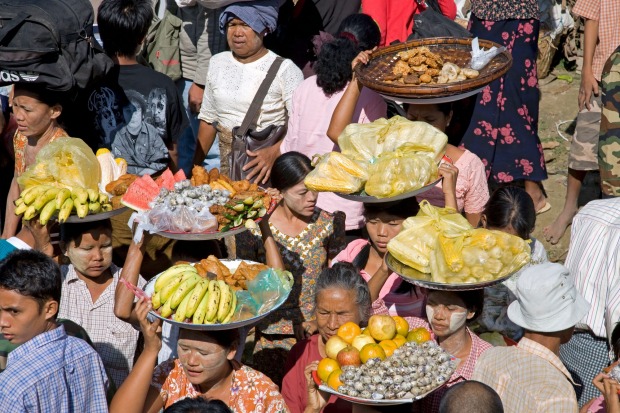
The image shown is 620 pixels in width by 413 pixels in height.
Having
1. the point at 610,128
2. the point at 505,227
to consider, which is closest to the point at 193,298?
the point at 505,227

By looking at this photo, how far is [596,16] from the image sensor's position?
730 cm

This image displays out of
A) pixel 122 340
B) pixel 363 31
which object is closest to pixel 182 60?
pixel 363 31

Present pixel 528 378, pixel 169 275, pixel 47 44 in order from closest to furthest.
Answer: pixel 528 378
pixel 169 275
pixel 47 44

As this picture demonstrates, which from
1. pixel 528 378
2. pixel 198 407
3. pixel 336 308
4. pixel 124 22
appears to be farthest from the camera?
pixel 124 22

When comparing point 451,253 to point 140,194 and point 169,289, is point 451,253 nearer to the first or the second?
point 169,289

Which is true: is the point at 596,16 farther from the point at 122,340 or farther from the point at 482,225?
the point at 122,340

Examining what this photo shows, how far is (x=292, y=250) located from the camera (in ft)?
18.7

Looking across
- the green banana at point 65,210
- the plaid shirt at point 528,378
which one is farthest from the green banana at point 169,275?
the plaid shirt at point 528,378

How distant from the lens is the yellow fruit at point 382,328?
4.41m

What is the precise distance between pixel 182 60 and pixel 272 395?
4475mm

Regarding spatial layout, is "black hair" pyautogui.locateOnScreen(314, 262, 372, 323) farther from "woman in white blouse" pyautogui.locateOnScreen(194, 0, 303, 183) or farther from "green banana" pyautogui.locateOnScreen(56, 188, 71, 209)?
"woman in white blouse" pyautogui.locateOnScreen(194, 0, 303, 183)

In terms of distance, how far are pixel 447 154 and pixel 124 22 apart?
2338mm

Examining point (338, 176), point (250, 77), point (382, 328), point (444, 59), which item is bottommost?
point (382, 328)

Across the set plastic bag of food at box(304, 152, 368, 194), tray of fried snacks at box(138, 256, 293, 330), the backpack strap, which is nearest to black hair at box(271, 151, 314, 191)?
plastic bag of food at box(304, 152, 368, 194)
